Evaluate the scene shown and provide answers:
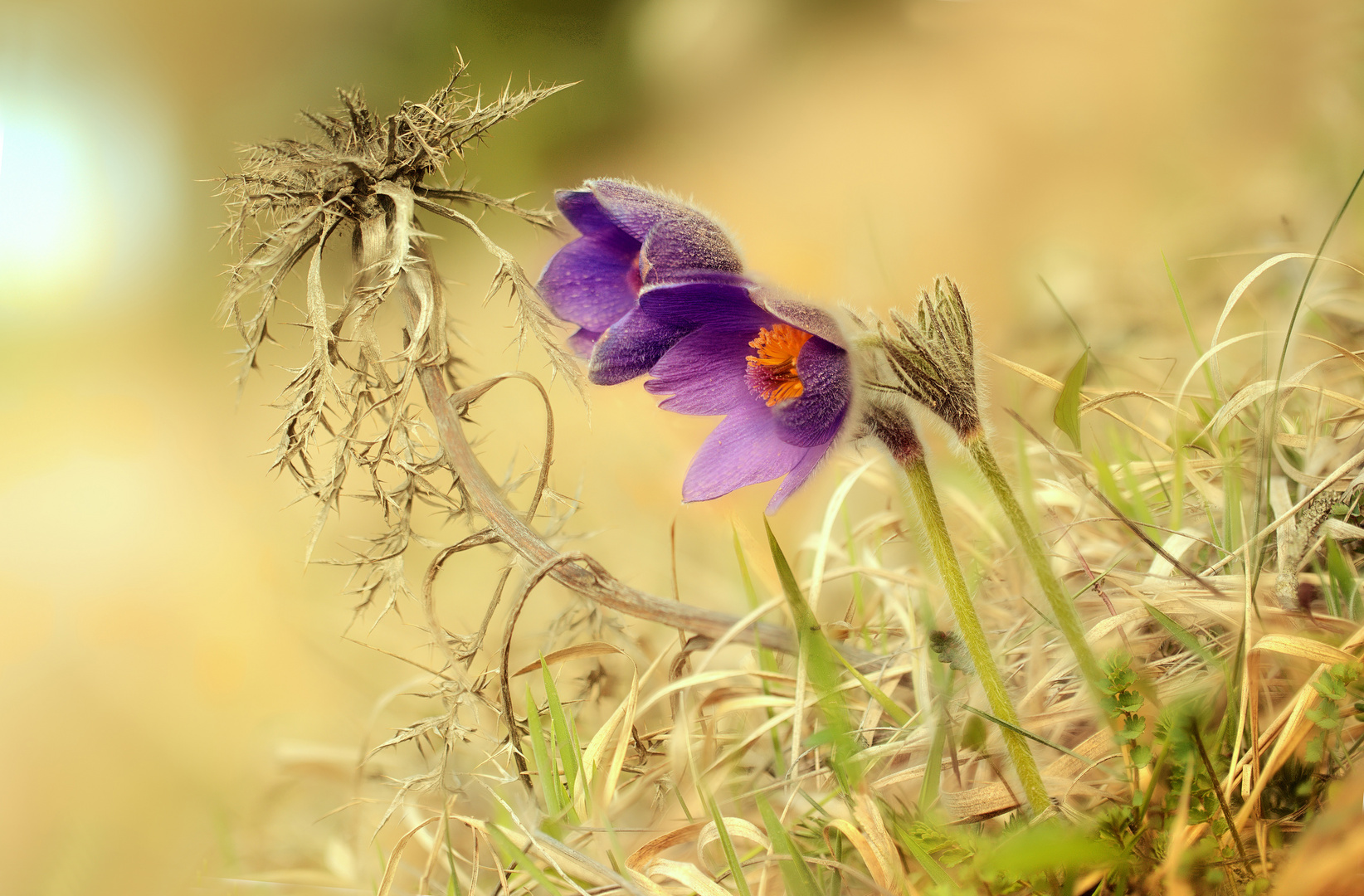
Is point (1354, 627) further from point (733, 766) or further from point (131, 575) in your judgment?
point (131, 575)

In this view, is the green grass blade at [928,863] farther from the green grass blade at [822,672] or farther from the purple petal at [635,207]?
the purple petal at [635,207]

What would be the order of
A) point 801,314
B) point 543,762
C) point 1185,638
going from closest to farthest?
point 801,314 < point 1185,638 < point 543,762

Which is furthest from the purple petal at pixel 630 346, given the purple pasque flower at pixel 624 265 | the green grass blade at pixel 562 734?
the green grass blade at pixel 562 734

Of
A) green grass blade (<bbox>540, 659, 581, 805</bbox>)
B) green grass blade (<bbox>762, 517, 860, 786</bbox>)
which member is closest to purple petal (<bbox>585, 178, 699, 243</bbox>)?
green grass blade (<bbox>762, 517, 860, 786</bbox>)

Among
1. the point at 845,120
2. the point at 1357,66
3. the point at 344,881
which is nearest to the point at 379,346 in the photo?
the point at 344,881

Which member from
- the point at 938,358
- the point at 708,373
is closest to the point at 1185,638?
the point at 938,358

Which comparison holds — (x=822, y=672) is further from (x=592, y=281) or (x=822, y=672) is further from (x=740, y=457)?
(x=592, y=281)

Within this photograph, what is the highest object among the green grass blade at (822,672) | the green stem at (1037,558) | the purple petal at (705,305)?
the purple petal at (705,305)
